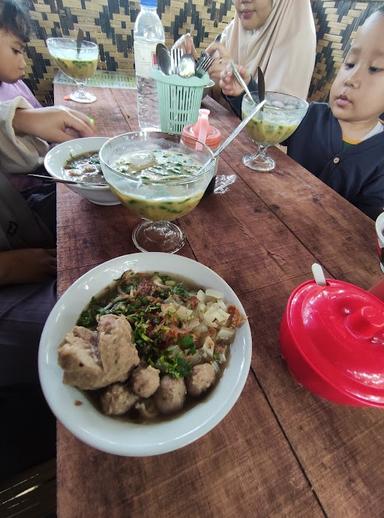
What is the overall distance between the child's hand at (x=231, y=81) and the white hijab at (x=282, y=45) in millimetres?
778

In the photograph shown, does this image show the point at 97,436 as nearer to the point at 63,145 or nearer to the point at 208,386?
the point at 208,386

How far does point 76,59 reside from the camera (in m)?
1.57

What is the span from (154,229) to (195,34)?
264 centimetres

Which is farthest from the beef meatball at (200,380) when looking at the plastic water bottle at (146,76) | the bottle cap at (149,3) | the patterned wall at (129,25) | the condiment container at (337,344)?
the patterned wall at (129,25)

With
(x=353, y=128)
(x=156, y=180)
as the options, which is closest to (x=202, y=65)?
(x=353, y=128)

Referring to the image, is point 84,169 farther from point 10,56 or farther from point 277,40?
point 277,40

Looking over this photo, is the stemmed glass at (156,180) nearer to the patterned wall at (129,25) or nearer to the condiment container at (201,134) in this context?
the condiment container at (201,134)

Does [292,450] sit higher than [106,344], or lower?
lower

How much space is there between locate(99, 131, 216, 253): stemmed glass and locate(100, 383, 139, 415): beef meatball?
1.39 ft

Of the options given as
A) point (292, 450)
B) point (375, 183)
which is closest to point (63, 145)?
point (292, 450)

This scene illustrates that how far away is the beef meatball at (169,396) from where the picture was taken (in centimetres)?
46

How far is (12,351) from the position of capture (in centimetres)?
85

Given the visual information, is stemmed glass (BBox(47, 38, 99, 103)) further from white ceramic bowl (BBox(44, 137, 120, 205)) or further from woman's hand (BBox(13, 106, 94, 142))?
white ceramic bowl (BBox(44, 137, 120, 205))

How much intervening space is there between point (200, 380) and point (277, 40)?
2.60m
